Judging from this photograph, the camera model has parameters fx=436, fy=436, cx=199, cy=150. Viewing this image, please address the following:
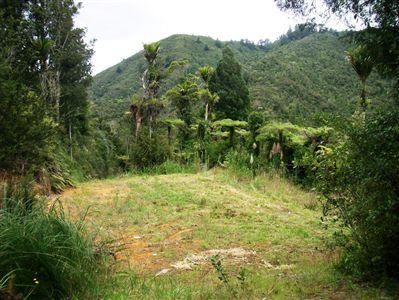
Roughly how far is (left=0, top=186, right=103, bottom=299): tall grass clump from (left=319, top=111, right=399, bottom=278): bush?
2977mm

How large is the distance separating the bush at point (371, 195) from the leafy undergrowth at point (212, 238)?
38 cm

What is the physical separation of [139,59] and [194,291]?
243 ft

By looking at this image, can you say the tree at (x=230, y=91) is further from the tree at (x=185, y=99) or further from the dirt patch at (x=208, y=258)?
the dirt patch at (x=208, y=258)

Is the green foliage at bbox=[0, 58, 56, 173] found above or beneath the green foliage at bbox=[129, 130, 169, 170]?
above

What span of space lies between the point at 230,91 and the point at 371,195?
2368 centimetres

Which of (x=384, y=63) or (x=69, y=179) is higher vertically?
(x=384, y=63)

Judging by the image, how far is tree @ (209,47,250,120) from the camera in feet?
91.4

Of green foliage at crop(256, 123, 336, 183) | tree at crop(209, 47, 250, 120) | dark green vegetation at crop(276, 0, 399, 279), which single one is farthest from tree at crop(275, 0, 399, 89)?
tree at crop(209, 47, 250, 120)

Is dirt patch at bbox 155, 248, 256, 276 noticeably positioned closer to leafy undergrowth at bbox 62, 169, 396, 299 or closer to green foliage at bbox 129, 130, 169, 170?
leafy undergrowth at bbox 62, 169, 396, 299

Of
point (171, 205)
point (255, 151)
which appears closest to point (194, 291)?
point (171, 205)

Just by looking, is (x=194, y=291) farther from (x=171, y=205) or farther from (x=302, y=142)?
(x=302, y=142)

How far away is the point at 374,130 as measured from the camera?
4.68 m

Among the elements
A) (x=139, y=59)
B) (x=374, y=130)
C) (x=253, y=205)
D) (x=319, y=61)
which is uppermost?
(x=139, y=59)

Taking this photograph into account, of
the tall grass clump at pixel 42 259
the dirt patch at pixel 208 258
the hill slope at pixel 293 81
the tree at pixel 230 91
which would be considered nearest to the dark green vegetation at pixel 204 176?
the tall grass clump at pixel 42 259
